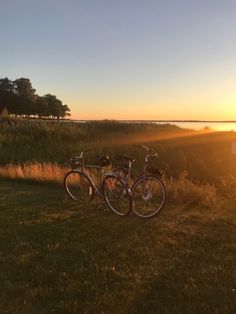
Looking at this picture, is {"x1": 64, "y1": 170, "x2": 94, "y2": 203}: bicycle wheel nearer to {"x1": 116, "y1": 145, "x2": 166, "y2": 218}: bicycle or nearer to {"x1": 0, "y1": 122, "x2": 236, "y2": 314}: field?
{"x1": 0, "y1": 122, "x2": 236, "y2": 314}: field

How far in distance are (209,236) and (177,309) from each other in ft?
8.66

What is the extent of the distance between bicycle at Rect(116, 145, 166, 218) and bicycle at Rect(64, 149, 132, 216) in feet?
0.49

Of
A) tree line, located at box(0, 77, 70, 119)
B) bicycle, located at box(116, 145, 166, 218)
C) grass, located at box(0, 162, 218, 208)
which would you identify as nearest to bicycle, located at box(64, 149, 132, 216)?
bicycle, located at box(116, 145, 166, 218)

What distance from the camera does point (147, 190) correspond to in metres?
8.70

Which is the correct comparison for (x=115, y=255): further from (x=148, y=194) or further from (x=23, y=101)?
Answer: (x=23, y=101)

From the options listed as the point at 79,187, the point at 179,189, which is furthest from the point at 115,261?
the point at 179,189

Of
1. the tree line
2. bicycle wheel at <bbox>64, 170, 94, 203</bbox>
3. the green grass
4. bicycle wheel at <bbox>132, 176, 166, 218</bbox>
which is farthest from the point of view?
the tree line

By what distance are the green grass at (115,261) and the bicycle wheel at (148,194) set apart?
198mm

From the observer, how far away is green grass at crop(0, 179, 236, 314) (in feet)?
16.1

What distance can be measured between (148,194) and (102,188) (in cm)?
93

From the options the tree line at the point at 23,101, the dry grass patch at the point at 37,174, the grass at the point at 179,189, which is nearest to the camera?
the grass at the point at 179,189

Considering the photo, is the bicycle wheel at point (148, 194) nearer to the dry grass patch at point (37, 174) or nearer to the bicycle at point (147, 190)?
the bicycle at point (147, 190)

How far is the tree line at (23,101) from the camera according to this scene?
104375 mm

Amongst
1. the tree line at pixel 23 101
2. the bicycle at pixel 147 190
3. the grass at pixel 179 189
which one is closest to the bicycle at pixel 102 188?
the bicycle at pixel 147 190
